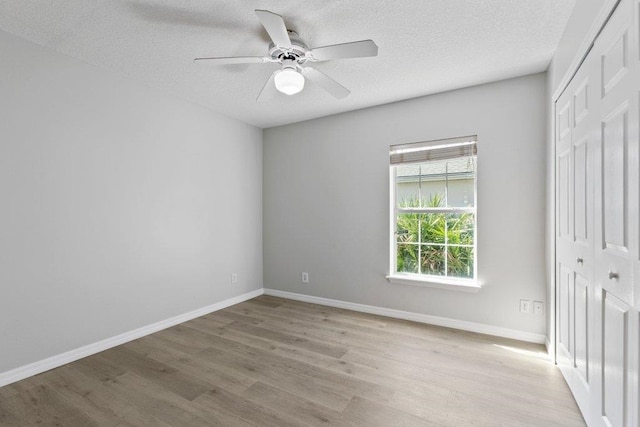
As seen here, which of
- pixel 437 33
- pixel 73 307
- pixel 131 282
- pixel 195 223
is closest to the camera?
pixel 437 33

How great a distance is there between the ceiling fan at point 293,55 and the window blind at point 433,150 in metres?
1.30

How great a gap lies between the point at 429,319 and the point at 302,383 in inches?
67.8

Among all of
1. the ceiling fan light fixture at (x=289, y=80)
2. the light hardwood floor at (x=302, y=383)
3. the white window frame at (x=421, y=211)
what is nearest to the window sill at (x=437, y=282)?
the white window frame at (x=421, y=211)

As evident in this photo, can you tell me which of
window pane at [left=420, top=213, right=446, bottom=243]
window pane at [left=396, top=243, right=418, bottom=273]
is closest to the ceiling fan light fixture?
window pane at [left=420, top=213, right=446, bottom=243]

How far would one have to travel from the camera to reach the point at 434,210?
3.24 m

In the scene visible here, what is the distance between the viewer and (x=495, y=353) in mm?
2537

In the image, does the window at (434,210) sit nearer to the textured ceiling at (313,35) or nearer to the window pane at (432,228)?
the window pane at (432,228)

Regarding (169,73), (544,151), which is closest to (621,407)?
(544,151)

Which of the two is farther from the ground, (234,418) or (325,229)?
(325,229)

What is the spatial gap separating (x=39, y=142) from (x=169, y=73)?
1168 mm

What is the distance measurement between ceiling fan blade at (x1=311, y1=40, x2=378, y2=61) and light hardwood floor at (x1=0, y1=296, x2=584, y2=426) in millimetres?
2234

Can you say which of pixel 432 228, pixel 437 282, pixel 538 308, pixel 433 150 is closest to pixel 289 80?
pixel 433 150

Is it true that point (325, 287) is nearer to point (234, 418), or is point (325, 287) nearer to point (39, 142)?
point (234, 418)

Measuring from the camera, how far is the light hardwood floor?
1780 millimetres
